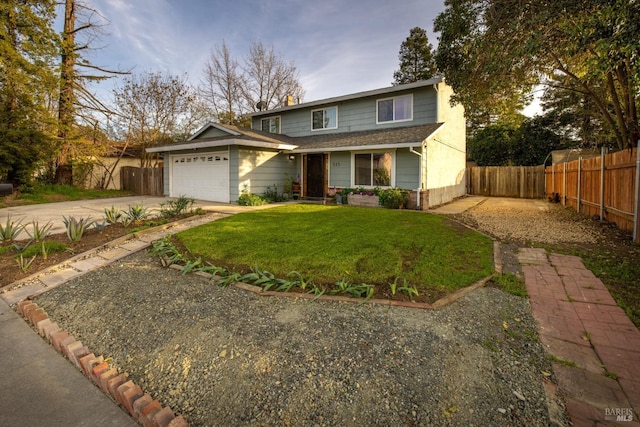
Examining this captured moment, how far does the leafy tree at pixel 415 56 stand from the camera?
2820 cm

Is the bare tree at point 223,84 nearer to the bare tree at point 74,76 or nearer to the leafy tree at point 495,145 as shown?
the bare tree at point 74,76

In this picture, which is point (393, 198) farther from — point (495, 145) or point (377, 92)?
point (495, 145)

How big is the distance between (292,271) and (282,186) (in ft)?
34.3

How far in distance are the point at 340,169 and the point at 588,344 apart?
Answer: 37.6 feet

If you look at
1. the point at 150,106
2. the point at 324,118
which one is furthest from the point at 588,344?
the point at 150,106

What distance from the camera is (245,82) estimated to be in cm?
2647

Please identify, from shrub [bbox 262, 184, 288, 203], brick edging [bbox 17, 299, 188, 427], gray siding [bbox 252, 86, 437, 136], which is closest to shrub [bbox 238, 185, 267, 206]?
shrub [bbox 262, 184, 288, 203]

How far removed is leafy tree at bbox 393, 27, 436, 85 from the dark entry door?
18996 millimetres

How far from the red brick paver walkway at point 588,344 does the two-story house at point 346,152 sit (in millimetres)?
7562

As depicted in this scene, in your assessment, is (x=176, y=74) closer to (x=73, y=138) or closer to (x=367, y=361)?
(x=73, y=138)

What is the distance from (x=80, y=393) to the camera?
7.41 ft

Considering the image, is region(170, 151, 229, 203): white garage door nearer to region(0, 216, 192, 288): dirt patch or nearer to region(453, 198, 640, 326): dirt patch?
region(0, 216, 192, 288): dirt patch

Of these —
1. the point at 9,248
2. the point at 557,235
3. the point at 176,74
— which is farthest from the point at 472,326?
the point at 176,74

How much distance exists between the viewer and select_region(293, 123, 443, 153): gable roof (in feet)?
36.4
